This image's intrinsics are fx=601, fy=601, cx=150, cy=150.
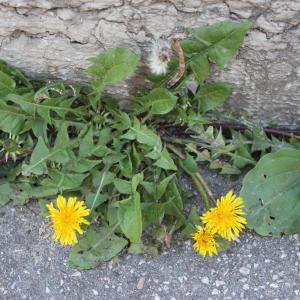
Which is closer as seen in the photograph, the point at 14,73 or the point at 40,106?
the point at 40,106

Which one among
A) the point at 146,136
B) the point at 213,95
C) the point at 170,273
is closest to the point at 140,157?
the point at 146,136

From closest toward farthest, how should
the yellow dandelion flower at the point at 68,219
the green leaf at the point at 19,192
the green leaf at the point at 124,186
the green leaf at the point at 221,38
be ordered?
the green leaf at the point at 221,38 → the yellow dandelion flower at the point at 68,219 → the green leaf at the point at 124,186 → the green leaf at the point at 19,192

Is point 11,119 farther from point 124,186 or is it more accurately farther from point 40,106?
point 124,186

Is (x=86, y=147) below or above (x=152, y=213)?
above

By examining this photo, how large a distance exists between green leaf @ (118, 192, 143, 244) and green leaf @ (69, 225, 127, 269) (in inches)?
8.4

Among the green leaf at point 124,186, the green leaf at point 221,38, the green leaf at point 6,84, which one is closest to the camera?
the green leaf at point 221,38

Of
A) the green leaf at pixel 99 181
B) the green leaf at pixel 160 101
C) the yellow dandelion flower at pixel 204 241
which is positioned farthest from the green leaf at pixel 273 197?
the green leaf at pixel 99 181

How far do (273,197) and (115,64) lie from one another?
973 mm

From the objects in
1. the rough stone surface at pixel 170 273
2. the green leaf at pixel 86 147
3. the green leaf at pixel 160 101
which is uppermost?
the green leaf at pixel 160 101

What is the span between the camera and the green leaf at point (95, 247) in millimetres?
2922

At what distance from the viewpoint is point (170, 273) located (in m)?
2.92

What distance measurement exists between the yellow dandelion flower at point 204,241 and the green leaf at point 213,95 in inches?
23.6

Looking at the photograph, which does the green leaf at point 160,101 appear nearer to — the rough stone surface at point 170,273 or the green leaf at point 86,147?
the green leaf at point 86,147

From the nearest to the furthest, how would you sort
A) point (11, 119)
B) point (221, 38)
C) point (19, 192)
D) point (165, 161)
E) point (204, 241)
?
1. point (221, 38)
2. point (204, 241)
3. point (165, 161)
4. point (11, 119)
5. point (19, 192)
